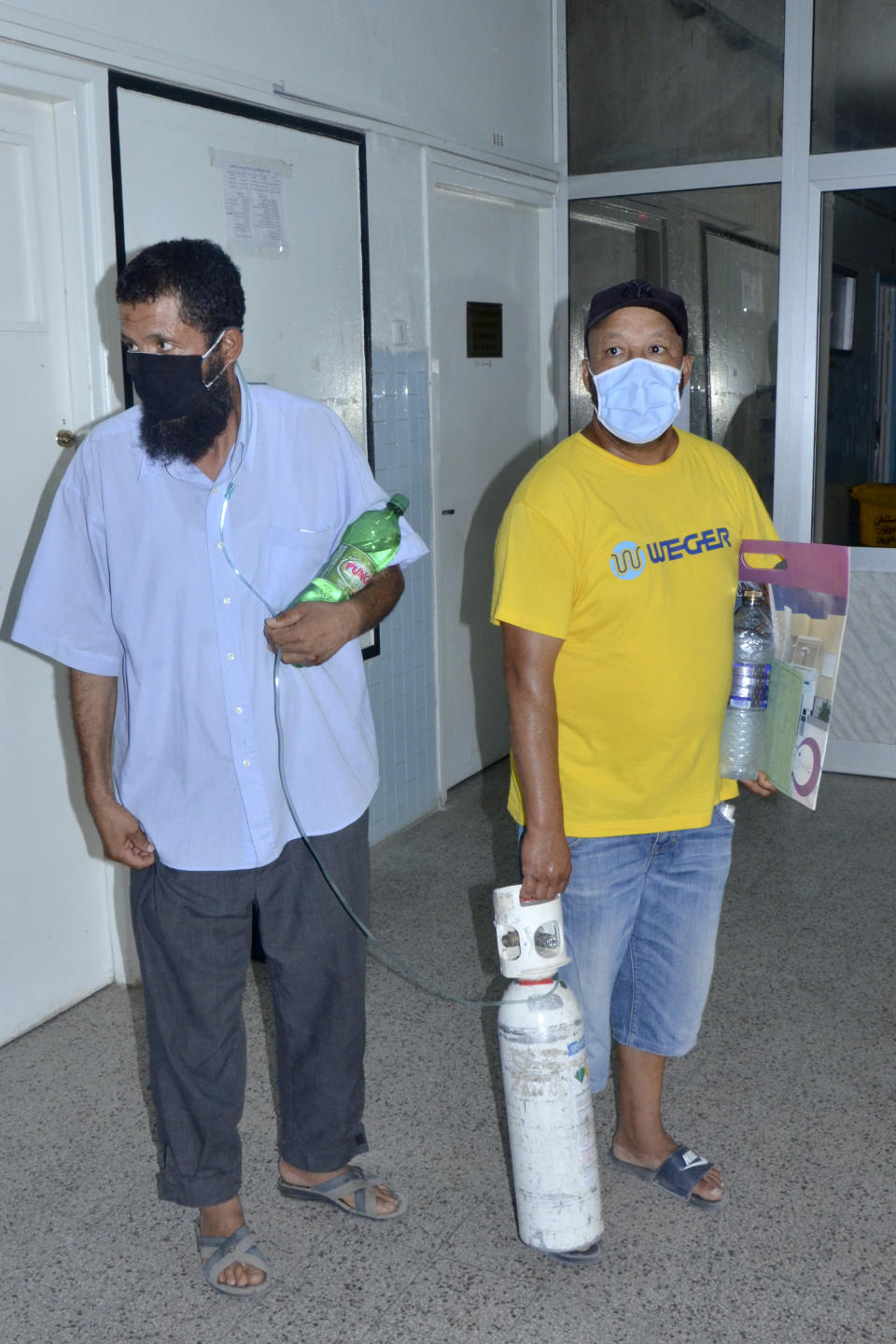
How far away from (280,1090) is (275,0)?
2.77m

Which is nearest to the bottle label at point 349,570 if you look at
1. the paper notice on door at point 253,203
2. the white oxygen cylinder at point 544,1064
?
the white oxygen cylinder at point 544,1064

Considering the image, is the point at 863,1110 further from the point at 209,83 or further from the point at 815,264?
the point at 815,264

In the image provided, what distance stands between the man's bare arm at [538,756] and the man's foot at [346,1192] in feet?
2.26

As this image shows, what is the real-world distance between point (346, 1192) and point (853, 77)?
13.7 feet

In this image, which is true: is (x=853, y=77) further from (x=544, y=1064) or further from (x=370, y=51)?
(x=544, y=1064)

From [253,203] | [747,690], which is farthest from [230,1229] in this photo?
[253,203]

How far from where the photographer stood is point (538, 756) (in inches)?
74.6

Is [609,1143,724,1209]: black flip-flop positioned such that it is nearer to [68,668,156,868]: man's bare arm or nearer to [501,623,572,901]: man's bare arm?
[501,623,572,901]: man's bare arm

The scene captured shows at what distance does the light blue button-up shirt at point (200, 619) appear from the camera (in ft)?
6.16

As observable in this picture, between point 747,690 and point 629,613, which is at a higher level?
point 629,613

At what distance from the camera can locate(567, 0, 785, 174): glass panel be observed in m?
4.68

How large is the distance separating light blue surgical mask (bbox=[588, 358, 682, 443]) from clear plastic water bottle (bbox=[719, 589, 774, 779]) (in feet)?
1.23

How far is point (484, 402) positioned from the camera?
4691mm

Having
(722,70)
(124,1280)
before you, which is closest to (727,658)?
(124,1280)
